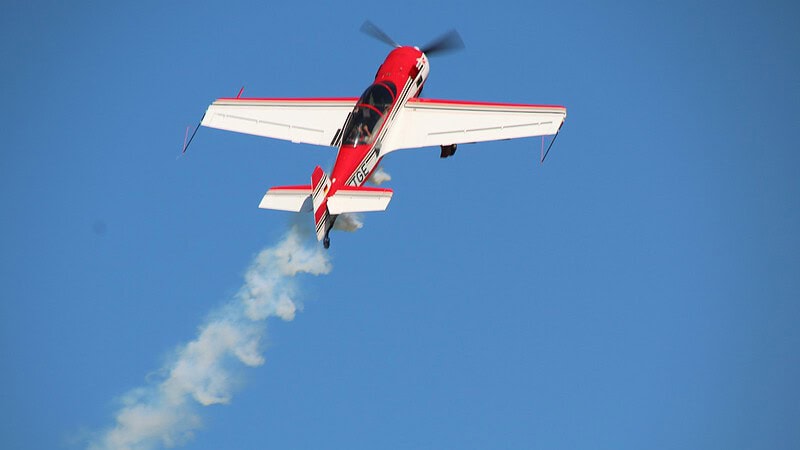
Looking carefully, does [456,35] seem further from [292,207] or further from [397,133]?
[292,207]

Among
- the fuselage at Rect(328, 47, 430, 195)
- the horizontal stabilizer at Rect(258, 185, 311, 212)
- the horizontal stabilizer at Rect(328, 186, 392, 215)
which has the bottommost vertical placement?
the horizontal stabilizer at Rect(258, 185, 311, 212)

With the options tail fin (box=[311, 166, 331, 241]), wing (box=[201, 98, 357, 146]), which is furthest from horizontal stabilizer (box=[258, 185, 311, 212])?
wing (box=[201, 98, 357, 146])

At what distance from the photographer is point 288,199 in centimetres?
2934

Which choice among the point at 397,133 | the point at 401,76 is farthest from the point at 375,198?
the point at 401,76

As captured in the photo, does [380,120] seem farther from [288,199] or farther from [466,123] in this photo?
[288,199]

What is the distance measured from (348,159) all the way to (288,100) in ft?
14.2

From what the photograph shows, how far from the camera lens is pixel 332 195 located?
29.4 metres

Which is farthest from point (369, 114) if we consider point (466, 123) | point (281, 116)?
point (281, 116)

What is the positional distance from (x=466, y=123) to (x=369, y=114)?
2.69 metres

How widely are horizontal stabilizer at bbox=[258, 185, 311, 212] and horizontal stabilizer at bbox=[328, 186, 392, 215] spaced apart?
0.55m

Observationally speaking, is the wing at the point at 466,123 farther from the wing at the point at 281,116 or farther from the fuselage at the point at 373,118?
the wing at the point at 281,116

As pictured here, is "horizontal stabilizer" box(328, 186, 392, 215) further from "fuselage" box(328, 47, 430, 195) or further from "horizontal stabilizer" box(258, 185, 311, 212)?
"horizontal stabilizer" box(258, 185, 311, 212)

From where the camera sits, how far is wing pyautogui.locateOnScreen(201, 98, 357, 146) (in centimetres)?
3369

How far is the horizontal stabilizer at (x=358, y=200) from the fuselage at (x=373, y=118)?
1.26 feet
